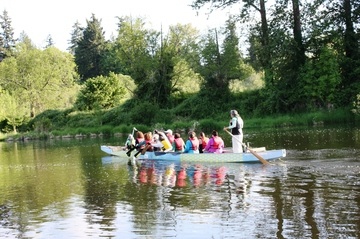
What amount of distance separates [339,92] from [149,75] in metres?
21.1

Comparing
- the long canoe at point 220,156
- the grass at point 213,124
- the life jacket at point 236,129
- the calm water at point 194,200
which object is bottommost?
the calm water at point 194,200

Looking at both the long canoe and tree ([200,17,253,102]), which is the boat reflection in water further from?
tree ([200,17,253,102])

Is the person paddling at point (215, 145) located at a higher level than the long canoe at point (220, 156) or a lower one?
higher

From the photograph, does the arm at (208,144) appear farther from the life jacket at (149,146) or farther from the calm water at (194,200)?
the life jacket at (149,146)

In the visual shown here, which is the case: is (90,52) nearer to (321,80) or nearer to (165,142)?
(321,80)

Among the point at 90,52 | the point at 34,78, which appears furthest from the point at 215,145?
the point at 90,52

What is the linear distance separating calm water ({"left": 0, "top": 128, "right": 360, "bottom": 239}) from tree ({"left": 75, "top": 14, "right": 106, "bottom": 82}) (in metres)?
65.2

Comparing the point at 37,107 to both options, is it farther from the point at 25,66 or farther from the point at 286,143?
the point at 286,143

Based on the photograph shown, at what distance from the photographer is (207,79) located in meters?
48.8

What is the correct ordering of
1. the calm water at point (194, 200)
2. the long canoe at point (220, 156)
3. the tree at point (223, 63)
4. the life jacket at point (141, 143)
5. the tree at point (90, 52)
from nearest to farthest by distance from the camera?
the calm water at point (194, 200), the long canoe at point (220, 156), the life jacket at point (141, 143), the tree at point (223, 63), the tree at point (90, 52)

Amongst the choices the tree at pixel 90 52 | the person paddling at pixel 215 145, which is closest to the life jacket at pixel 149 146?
the person paddling at pixel 215 145

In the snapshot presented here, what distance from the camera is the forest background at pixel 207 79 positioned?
40.6 m

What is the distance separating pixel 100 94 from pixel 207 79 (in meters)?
13.8

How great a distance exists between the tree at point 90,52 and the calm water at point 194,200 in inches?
2566
